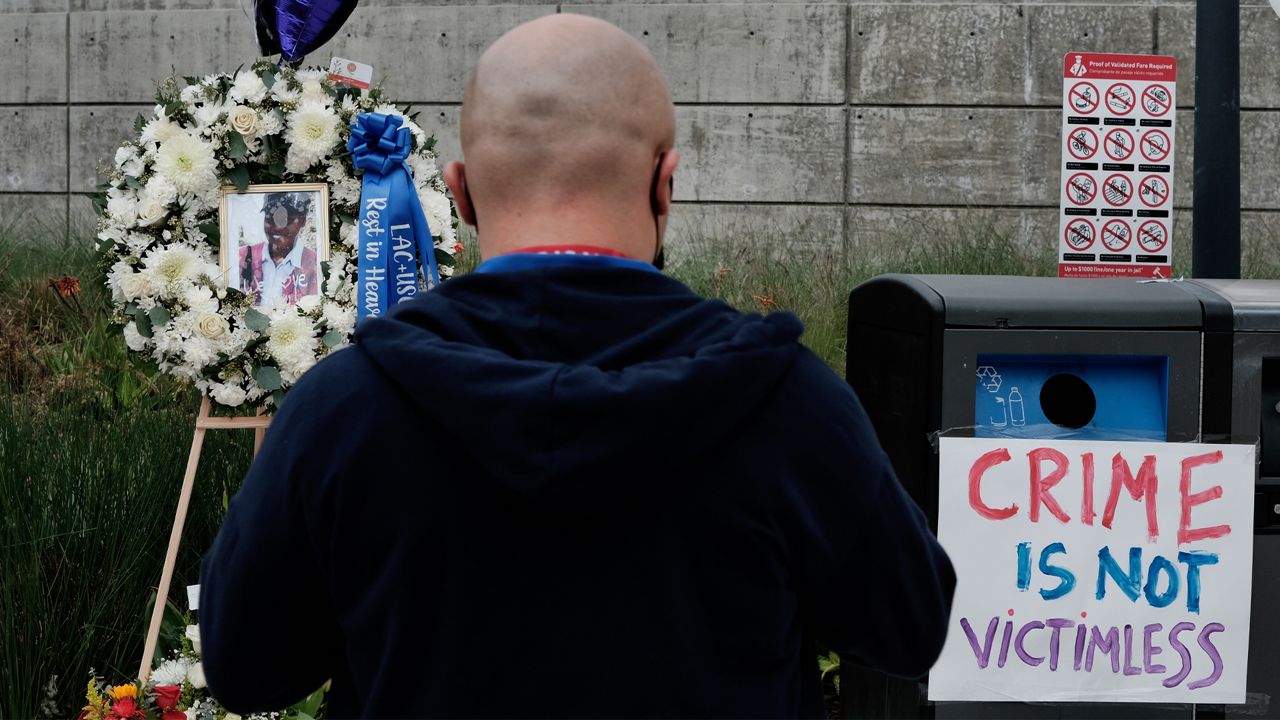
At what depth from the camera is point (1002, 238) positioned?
27.0ft

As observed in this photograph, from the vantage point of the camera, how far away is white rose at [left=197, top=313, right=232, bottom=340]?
3506 mm

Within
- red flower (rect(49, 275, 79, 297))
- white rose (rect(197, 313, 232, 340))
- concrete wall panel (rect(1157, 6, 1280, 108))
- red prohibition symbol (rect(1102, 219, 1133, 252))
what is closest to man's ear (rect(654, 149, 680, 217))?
white rose (rect(197, 313, 232, 340))

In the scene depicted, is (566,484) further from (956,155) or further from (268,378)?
(956,155)

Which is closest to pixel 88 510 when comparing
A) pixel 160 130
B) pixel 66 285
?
pixel 160 130

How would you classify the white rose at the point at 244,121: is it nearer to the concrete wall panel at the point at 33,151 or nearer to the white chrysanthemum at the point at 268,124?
the white chrysanthemum at the point at 268,124

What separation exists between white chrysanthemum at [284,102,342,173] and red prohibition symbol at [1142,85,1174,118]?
2.36 metres

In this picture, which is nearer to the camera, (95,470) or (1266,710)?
(1266,710)

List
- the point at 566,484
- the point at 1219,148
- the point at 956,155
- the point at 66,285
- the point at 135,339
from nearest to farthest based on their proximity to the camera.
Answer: the point at 566,484, the point at 135,339, the point at 1219,148, the point at 66,285, the point at 956,155

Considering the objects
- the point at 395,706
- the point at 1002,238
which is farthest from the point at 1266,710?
the point at 1002,238

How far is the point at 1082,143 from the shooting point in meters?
3.62

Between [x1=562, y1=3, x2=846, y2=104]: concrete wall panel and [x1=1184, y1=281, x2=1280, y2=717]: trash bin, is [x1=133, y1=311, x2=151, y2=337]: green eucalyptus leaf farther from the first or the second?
[x1=562, y1=3, x2=846, y2=104]: concrete wall panel

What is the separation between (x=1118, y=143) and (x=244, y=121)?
2.53 m

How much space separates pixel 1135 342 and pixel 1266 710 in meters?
0.92

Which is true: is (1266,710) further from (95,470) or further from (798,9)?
(798,9)
